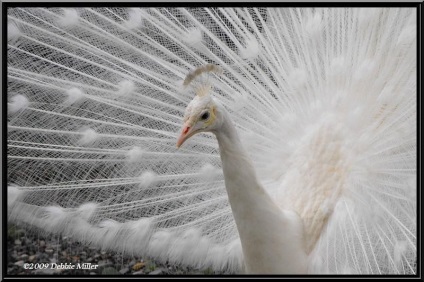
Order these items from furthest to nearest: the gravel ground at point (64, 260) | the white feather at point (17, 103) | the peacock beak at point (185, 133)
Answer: the white feather at point (17, 103), the gravel ground at point (64, 260), the peacock beak at point (185, 133)

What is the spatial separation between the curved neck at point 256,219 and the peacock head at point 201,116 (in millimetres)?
31

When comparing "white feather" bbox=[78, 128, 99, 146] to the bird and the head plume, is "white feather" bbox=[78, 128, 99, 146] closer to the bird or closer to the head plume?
the bird

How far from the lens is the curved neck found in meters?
1.66

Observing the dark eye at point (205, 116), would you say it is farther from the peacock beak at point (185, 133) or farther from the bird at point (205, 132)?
the bird at point (205, 132)

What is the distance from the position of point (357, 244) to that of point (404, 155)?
1.00 ft

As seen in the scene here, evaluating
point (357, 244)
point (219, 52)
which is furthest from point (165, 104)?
point (357, 244)

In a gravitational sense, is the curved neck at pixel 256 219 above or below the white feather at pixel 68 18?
below

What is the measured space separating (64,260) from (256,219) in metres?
0.63

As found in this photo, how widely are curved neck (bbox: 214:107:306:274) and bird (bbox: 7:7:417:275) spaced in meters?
0.12

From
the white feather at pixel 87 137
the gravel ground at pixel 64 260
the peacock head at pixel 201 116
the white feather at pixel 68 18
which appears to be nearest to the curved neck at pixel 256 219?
the peacock head at pixel 201 116

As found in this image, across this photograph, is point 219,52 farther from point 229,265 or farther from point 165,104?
point 229,265

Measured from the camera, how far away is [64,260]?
6.39 ft

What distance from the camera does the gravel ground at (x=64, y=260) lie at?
6.24ft

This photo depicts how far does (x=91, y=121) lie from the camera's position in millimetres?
2064
